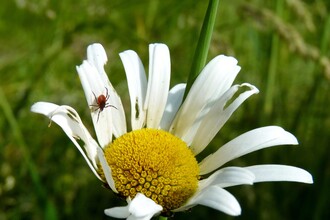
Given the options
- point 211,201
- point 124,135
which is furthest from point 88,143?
point 211,201

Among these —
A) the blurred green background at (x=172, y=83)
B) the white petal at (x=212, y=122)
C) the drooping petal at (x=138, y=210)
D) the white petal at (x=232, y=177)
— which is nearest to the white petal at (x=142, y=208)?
the drooping petal at (x=138, y=210)

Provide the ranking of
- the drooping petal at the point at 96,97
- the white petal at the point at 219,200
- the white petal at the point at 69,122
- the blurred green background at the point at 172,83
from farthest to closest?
1. the blurred green background at the point at 172,83
2. the drooping petal at the point at 96,97
3. the white petal at the point at 69,122
4. the white petal at the point at 219,200

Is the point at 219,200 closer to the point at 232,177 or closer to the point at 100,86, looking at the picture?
the point at 232,177

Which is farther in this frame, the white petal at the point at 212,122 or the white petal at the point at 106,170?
the white petal at the point at 212,122

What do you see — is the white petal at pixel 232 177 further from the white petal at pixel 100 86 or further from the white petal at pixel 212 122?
the white petal at pixel 100 86

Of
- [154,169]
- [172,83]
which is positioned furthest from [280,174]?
[172,83]

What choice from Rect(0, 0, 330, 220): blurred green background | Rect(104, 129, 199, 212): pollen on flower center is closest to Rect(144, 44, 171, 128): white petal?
Rect(104, 129, 199, 212): pollen on flower center

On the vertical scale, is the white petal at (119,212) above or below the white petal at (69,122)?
below

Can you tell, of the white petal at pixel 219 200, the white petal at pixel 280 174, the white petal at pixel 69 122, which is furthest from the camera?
the white petal at pixel 69 122
